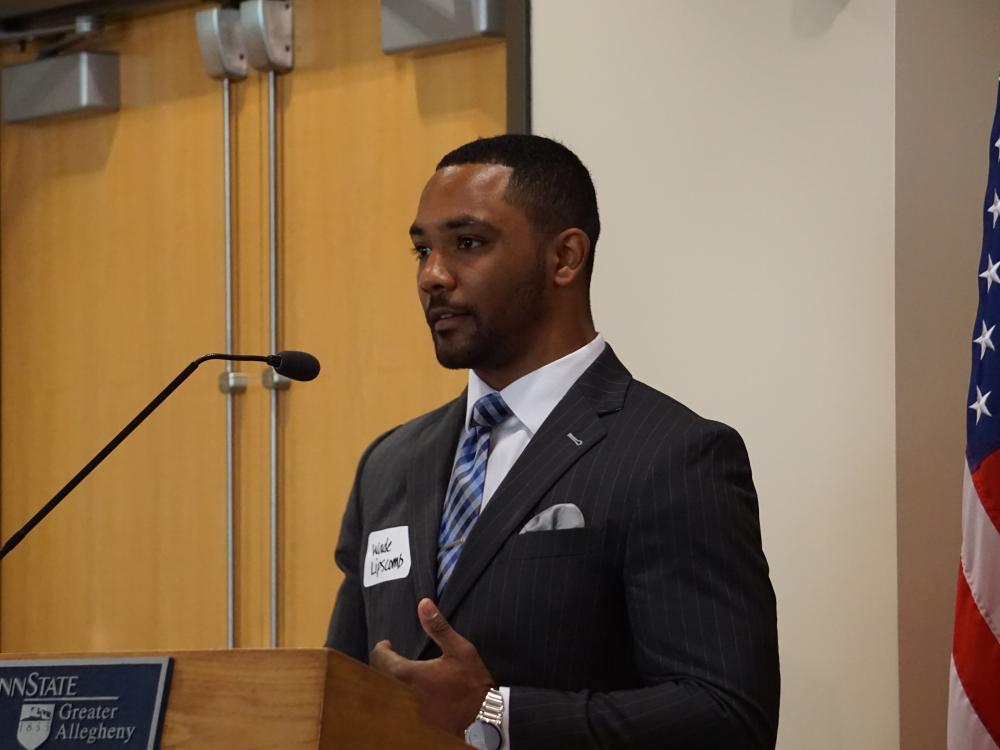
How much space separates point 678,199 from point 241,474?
4.62ft

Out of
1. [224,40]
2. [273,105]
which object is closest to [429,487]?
[273,105]

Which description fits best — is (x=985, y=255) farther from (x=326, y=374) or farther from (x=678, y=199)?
(x=326, y=374)

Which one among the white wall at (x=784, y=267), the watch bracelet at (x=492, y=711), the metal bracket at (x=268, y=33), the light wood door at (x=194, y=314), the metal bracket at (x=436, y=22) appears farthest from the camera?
the metal bracket at (x=268, y=33)

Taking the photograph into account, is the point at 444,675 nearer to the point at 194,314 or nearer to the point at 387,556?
the point at 387,556

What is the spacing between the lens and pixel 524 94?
340cm

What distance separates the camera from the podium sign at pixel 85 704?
1.52 m

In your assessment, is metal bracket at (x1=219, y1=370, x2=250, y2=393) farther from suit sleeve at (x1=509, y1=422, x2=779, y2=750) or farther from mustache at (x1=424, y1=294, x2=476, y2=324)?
suit sleeve at (x1=509, y1=422, x2=779, y2=750)

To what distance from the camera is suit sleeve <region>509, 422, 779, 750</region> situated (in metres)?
1.92

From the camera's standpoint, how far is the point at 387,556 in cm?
223

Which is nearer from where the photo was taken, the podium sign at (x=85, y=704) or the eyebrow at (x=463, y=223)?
the podium sign at (x=85, y=704)

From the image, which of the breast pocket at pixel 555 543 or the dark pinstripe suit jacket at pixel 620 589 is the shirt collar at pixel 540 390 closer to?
the dark pinstripe suit jacket at pixel 620 589

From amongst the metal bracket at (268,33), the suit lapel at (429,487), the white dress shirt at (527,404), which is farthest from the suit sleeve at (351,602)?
the metal bracket at (268,33)

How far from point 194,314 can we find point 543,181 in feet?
6.49

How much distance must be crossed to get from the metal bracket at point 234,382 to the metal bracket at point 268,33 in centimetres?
76
